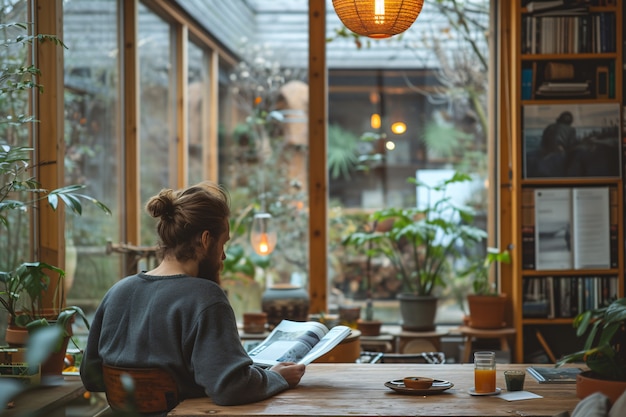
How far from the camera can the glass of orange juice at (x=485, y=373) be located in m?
2.47

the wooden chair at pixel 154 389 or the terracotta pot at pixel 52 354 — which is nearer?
the wooden chair at pixel 154 389

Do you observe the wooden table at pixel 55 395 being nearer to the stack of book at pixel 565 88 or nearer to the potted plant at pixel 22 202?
the potted plant at pixel 22 202

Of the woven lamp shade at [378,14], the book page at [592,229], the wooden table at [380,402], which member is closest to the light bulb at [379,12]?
the woven lamp shade at [378,14]

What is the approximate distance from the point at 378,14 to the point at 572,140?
2350 mm

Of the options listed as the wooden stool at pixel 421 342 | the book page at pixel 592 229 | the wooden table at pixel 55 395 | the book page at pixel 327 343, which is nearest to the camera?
the book page at pixel 327 343

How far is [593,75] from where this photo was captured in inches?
208

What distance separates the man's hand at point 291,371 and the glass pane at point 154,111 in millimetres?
3146

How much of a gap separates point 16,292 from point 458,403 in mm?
1793

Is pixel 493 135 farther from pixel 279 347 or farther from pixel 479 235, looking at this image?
pixel 279 347

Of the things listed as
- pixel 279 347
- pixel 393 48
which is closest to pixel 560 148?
pixel 393 48

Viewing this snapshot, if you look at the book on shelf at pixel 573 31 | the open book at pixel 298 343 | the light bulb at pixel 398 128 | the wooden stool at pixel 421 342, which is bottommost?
the wooden stool at pixel 421 342

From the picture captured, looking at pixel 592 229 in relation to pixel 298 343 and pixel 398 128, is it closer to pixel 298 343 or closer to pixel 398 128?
pixel 398 128

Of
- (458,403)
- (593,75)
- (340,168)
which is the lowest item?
(458,403)

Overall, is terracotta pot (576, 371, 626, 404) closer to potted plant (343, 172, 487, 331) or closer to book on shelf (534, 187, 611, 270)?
book on shelf (534, 187, 611, 270)
